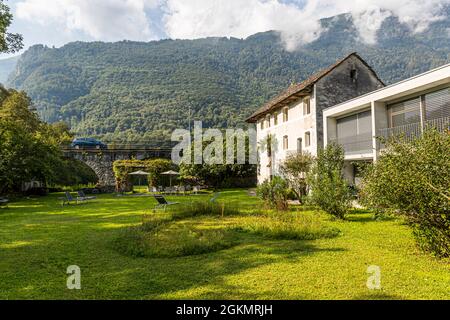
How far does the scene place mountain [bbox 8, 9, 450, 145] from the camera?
77.1 m

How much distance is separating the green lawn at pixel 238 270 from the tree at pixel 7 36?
10.8 m

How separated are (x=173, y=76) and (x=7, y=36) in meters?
96.6

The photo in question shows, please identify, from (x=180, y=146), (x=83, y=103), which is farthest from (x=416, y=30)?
(x=180, y=146)

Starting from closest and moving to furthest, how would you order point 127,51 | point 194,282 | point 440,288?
point 440,288 < point 194,282 < point 127,51

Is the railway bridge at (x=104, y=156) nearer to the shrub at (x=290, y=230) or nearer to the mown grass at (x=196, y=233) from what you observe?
the mown grass at (x=196, y=233)

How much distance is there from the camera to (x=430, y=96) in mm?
14383

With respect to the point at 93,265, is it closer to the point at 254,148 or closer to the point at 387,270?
the point at 387,270

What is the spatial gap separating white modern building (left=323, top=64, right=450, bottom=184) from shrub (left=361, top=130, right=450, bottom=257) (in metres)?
4.62

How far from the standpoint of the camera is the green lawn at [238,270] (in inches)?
193

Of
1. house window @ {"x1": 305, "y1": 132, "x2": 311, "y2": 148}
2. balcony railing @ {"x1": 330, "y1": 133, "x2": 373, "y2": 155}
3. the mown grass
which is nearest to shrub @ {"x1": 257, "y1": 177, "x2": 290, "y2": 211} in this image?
the mown grass

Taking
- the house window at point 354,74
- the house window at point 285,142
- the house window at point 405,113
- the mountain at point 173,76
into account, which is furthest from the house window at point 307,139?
the mountain at point 173,76

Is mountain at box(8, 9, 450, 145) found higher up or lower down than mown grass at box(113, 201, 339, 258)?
higher up

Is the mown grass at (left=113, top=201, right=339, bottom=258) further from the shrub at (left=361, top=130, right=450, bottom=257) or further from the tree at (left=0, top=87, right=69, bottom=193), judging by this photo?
the tree at (left=0, top=87, right=69, bottom=193)
